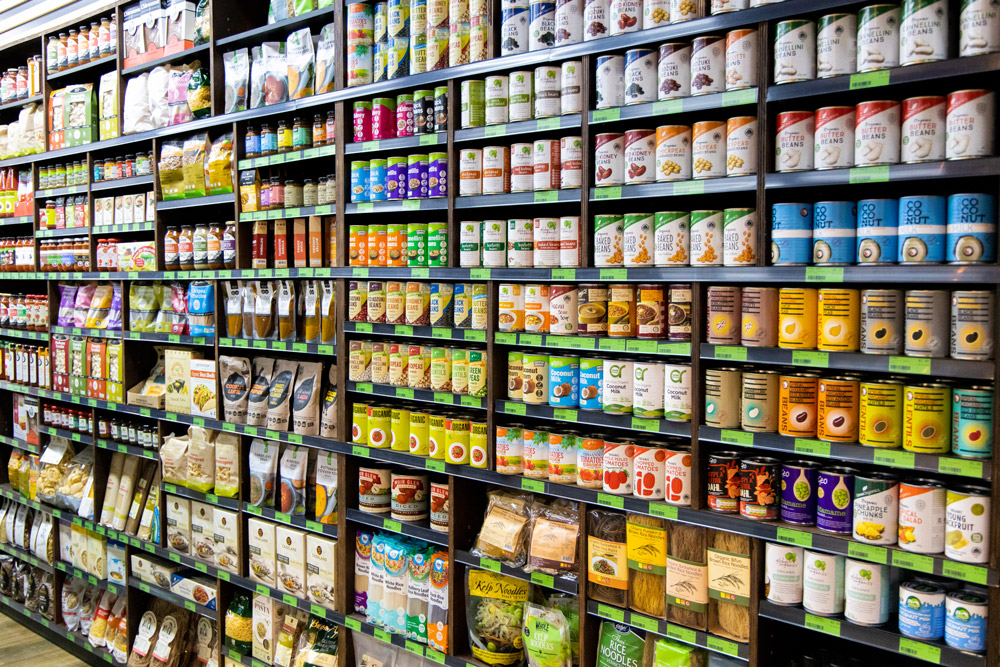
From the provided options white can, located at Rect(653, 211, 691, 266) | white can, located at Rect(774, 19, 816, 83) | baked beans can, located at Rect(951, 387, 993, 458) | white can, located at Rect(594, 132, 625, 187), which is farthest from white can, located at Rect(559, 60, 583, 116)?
baked beans can, located at Rect(951, 387, 993, 458)

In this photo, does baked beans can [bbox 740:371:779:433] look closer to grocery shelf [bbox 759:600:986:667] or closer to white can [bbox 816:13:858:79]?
grocery shelf [bbox 759:600:986:667]

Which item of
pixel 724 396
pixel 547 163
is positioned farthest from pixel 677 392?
pixel 547 163

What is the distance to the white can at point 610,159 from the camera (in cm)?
268

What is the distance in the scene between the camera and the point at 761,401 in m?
2.40

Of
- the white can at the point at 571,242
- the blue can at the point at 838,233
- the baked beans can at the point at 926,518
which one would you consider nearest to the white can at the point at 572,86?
the white can at the point at 571,242

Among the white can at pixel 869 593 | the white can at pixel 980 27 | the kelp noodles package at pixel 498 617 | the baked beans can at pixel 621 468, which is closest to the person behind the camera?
the white can at pixel 980 27

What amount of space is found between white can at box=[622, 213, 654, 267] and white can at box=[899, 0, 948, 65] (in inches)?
34.0

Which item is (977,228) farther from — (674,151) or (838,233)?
(674,151)

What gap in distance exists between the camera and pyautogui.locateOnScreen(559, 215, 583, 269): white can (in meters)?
2.79

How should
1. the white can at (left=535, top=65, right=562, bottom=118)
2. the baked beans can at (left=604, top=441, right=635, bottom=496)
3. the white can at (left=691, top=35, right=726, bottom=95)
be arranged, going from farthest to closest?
the white can at (left=535, top=65, right=562, bottom=118)
the baked beans can at (left=604, top=441, right=635, bottom=496)
the white can at (left=691, top=35, right=726, bottom=95)

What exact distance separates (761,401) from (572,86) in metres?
1.23

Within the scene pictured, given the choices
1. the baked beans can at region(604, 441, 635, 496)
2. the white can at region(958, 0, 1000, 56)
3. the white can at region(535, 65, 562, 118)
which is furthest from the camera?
the white can at region(535, 65, 562, 118)

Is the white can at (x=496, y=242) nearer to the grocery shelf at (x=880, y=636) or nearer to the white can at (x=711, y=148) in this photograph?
the white can at (x=711, y=148)

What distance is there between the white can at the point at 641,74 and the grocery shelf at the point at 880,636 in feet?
5.34
